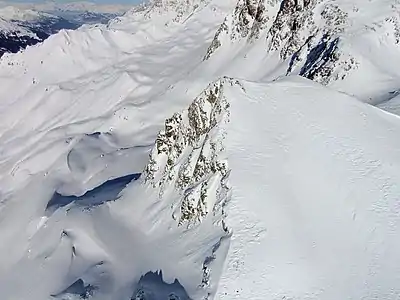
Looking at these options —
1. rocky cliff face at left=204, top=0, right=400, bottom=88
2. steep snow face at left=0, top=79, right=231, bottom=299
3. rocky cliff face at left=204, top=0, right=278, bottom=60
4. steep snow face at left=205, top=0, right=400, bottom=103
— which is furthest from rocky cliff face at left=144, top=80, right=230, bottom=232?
rocky cliff face at left=204, top=0, right=278, bottom=60

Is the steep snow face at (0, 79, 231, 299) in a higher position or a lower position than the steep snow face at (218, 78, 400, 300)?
lower

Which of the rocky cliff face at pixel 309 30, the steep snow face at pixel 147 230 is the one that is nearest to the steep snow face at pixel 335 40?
the rocky cliff face at pixel 309 30

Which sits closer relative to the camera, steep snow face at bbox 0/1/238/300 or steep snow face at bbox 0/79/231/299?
steep snow face at bbox 0/79/231/299

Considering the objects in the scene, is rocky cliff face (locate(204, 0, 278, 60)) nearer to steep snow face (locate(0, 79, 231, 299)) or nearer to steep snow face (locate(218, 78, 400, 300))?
steep snow face (locate(0, 79, 231, 299))

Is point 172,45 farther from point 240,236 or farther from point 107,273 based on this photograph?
point 240,236

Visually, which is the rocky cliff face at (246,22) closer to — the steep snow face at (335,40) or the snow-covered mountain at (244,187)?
the steep snow face at (335,40)

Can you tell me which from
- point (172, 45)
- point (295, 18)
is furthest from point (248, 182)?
point (172, 45)

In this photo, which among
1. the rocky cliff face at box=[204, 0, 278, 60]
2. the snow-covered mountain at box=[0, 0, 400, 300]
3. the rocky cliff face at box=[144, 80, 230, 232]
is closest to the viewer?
the snow-covered mountain at box=[0, 0, 400, 300]
